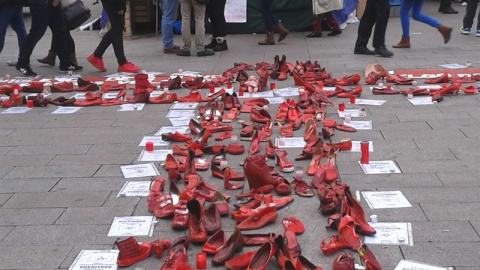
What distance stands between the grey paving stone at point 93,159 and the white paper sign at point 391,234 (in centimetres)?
228

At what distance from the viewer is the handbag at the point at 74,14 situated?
9.63 metres

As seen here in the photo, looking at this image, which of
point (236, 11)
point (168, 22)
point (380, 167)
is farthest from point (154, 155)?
point (236, 11)

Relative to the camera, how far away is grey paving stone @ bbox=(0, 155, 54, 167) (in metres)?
5.49

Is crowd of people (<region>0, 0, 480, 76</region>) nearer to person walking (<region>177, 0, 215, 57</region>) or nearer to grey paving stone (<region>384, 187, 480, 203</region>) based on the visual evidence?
person walking (<region>177, 0, 215, 57</region>)

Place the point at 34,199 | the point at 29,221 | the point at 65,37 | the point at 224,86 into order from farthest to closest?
the point at 65,37, the point at 224,86, the point at 34,199, the point at 29,221

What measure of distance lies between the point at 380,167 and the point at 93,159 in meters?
2.28

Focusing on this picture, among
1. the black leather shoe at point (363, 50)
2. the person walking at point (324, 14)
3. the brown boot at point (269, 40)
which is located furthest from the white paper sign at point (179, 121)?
the person walking at point (324, 14)

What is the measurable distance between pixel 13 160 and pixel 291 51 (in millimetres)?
6262


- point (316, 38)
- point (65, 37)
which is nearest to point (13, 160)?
point (65, 37)

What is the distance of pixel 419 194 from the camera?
4.46 metres

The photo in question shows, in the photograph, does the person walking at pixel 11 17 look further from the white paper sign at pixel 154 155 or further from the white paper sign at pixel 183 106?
the white paper sign at pixel 154 155

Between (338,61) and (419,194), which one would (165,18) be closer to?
(338,61)

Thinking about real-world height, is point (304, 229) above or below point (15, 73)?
above

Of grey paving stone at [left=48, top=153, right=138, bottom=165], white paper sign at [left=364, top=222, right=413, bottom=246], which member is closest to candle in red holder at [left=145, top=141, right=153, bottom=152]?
grey paving stone at [left=48, top=153, right=138, bottom=165]
